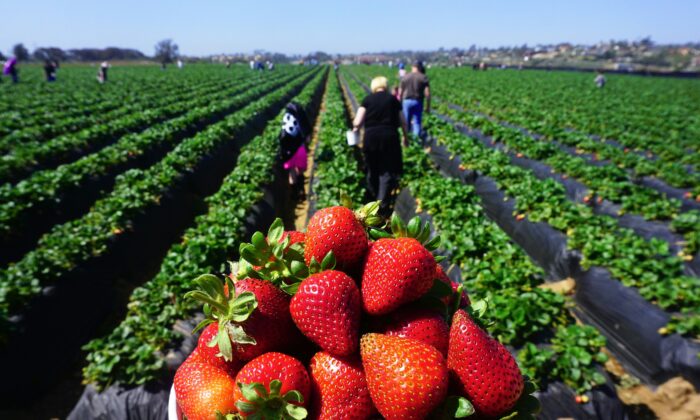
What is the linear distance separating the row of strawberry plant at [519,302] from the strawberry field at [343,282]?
0.8 inches

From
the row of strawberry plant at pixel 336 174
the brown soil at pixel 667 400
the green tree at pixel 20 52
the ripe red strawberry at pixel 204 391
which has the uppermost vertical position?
the green tree at pixel 20 52

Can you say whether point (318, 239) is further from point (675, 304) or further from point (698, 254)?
point (698, 254)

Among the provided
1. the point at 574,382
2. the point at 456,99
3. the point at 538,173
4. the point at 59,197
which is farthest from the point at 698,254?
the point at 456,99

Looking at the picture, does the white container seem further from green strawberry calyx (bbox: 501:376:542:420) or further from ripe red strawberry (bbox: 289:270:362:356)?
green strawberry calyx (bbox: 501:376:542:420)

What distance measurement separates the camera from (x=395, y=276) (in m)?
1.27

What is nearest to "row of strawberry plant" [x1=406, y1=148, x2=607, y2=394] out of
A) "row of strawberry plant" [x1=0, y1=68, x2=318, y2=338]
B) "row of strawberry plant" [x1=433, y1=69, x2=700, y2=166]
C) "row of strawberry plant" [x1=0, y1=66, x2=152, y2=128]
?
"row of strawberry plant" [x1=0, y1=68, x2=318, y2=338]

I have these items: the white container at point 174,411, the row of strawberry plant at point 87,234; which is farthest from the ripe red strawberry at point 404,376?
the row of strawberry plant at point 87,234

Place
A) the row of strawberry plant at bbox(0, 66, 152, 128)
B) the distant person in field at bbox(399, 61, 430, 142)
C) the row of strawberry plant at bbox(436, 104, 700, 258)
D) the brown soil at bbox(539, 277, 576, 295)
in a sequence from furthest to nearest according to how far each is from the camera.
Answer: the row of strawberry plant at bbox(0, 66, 152, 128), the distant person in field at bbox(399, 61, 430, 142), the row of strawberry plant at bbox(436, 104, 700, 258), the brown soil at bbox(539, 277, 576, 295)

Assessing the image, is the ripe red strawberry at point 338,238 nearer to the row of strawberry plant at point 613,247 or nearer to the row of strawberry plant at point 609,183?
the row of strawberry plant at point 613,247

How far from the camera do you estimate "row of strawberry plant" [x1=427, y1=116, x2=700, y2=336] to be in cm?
416

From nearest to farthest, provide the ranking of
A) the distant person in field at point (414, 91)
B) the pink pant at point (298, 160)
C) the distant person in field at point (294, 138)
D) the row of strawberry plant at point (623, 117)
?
the distant person in field at point (294, 138) < the pink pant at point (298, 160) < the distant person in field at point (414, 91) < the row of strawberry plant at point (623, 117)

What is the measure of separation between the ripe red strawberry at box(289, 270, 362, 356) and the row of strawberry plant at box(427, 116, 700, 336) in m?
4.36

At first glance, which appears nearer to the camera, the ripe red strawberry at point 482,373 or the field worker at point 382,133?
the ripe red strawberry at point 482,373

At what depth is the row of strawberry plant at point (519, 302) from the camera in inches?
124
